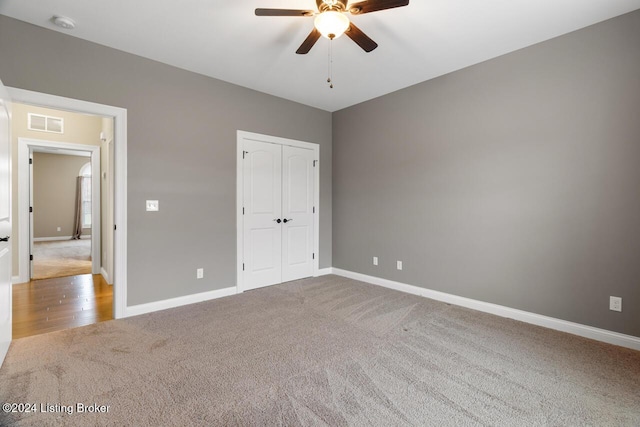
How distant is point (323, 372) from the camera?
220 centimetres

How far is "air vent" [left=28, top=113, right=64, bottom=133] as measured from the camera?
4.61 m

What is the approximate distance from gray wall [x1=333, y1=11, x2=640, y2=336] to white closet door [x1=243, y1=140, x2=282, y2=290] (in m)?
1.51

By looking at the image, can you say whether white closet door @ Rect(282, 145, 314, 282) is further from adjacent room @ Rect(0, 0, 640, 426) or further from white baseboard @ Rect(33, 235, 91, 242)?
white baseboard @ Rect(33, 235, 91, 242)

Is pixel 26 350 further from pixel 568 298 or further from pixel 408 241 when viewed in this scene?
pixel 568 298

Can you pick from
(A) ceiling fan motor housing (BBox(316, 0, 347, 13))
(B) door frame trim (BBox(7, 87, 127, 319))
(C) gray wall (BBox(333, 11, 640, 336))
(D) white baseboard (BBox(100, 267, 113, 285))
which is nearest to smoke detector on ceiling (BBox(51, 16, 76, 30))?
(B) door frame trim (BBox(7, 87, 127, 319))

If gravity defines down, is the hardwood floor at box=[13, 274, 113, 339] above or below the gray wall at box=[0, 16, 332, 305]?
below

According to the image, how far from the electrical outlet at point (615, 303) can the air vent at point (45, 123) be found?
24.1 ft

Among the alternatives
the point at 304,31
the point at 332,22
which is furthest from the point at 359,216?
the point at 332,22

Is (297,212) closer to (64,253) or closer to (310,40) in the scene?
(310,40)

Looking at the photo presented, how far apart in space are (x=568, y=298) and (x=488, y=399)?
1.66 meters

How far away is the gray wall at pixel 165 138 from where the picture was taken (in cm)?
281

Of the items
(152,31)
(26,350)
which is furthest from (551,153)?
(26,350)

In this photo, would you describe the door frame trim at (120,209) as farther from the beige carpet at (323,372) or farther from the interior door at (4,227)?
the interior door at (4,227)

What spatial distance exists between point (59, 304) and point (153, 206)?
1719 millimetres
